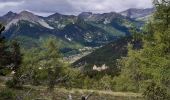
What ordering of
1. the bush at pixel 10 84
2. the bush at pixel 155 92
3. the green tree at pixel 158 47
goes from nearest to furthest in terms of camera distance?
the green tree at pixel 158 47, the bush at pixel 155 92, the bush at pixel 10 84

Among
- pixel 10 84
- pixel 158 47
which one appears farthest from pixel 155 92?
pixel 10 84

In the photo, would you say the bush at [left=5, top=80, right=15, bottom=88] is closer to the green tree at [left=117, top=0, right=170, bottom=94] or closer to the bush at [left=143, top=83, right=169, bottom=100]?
the bush at [left=143, top=83, right=169, bottom=100]

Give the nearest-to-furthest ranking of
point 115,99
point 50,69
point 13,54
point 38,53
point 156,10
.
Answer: point 156,10 → point 50,69 → point 38,53 → point 115,99 → point 13,54

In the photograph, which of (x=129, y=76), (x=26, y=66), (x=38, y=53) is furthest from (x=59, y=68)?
(x=129, y=76)

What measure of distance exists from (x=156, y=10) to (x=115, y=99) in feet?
97.0

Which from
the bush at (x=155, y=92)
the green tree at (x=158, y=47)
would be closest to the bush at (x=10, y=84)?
the bush at (x=155, y=92)

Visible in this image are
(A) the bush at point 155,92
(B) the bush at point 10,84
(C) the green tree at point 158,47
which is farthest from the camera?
(B) the bush at point 10,84

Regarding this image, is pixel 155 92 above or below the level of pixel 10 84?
above

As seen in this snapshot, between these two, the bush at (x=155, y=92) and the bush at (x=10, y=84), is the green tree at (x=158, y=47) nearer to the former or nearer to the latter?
the bush at (x=155, y=92)

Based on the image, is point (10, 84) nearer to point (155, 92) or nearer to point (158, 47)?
point (155, 92)

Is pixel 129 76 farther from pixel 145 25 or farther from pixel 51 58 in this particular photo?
pixel 145 25

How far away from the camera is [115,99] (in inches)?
2330

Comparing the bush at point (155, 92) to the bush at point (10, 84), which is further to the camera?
the bush at point (10, 84)

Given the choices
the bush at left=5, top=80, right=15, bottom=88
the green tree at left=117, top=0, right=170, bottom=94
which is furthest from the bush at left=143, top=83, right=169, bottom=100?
the bush at left=5, top=80, right=15, bottom=88
